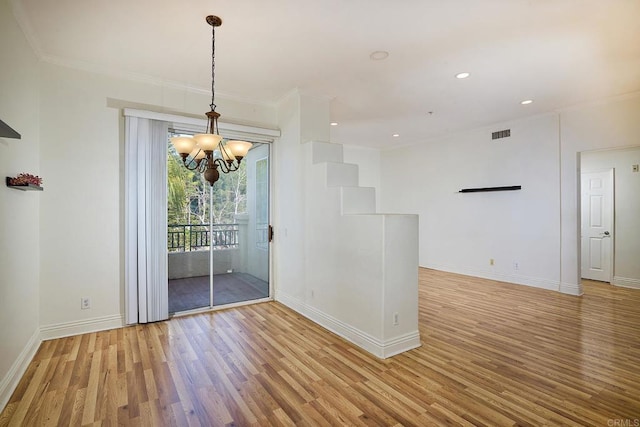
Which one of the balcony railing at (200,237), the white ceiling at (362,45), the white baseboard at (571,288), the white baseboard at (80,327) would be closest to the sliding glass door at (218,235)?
the balcony railing at (200,237)

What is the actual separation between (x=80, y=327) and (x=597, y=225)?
328 inches

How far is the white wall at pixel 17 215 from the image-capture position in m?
2.33

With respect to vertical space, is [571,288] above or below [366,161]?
below

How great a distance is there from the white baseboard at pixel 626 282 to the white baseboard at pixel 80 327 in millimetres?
7888

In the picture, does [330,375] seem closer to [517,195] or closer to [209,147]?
[209,147]

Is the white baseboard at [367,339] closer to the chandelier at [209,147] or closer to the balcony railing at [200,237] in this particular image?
the balcony railing at [200,237]

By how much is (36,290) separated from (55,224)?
0.68 metres

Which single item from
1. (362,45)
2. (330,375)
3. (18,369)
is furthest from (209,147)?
(18,369)

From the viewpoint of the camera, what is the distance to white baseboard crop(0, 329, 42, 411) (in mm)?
2251

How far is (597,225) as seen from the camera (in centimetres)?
588

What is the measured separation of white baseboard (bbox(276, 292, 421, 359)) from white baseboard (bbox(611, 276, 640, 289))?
16.1 ft

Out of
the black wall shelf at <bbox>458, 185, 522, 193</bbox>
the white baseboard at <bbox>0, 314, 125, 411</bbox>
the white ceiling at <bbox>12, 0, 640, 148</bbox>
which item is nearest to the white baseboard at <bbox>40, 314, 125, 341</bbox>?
the white baseboard at <bbox>0, 314, 125, 411</bbox>

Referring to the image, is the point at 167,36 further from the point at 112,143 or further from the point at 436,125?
the point at 436,125

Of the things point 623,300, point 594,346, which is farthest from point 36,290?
point 623,300
